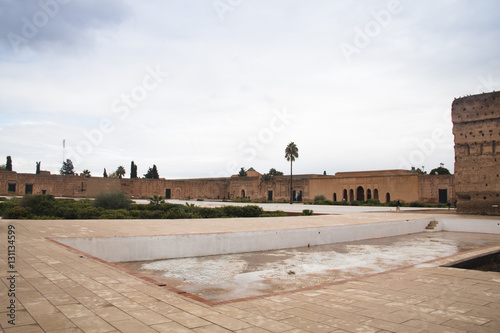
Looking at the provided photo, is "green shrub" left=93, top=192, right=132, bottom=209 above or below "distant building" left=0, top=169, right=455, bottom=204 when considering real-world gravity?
below

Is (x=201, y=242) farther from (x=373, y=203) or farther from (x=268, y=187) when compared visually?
(x=268, y=187)

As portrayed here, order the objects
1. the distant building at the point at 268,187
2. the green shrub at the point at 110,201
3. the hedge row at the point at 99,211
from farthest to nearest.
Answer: the distant building at the point at 268,187 < the green shrub at the point at 110,201 < the hedge row at the point at 99,211

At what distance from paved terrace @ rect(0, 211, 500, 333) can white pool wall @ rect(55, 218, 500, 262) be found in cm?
232

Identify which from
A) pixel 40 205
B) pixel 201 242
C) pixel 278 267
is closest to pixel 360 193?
pixel 40 205

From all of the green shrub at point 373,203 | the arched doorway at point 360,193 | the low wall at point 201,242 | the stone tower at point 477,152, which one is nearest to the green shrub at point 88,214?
the low wall at point 201,242

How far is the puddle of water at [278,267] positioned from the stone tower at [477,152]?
8.27m

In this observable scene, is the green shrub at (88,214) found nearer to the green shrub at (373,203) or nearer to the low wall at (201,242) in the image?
the low wall at (201,242)

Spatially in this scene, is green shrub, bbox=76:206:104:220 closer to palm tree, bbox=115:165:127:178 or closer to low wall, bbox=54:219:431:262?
low wall, bbox=54:219:431:262

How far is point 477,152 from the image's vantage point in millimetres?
17734

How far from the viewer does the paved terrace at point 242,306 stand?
9.18 feet

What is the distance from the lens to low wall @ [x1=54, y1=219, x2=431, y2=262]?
7.20 metres

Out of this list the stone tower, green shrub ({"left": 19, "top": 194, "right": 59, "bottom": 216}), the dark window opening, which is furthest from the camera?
the dark window opening

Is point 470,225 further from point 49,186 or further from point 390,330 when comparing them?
point 49,186

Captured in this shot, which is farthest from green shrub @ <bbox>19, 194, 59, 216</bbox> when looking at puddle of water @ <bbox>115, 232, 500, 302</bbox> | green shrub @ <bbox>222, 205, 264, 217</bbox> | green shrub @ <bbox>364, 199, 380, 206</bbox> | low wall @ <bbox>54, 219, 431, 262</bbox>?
green shrub @ <bbox>364, 199, 380, 206</bbox>
